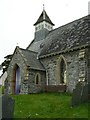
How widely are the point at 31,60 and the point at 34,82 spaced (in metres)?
3.16

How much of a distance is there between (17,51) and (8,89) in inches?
218

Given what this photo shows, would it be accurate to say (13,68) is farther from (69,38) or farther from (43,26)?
(43,26)

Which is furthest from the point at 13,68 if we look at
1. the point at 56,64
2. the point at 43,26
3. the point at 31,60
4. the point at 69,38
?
the point at 43,26

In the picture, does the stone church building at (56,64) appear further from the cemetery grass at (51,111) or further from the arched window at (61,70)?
the cemetery grass at (51,111)

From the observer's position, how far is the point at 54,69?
32.2 m

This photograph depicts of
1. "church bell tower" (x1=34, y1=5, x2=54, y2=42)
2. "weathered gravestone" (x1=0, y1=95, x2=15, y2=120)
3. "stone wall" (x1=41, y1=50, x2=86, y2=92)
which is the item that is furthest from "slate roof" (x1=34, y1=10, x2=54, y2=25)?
"weathered gravestone" (x1=0, y1=95, x2=15, y2=120)

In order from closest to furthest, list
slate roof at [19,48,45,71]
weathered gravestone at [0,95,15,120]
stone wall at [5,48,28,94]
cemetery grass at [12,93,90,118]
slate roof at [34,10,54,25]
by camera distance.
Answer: weathered gravestone at [0,95,15,120], cemetery grass at [12,93,90,118], stone wall at [5,48,28,94], slate roof at [19,48,45,71], slate roof at [34,10,54,25]

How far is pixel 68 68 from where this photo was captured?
99.2ft

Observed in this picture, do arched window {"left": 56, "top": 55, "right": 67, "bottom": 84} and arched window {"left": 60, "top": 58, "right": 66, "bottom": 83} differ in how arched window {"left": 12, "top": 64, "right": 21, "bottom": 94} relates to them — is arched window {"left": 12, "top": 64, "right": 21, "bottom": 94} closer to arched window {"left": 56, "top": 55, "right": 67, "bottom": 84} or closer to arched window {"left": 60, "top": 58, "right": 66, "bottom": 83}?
arched window {"left": 56, "top": 55, "right": 67, "bottom": 84}

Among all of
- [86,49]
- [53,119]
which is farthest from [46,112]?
[86,49]

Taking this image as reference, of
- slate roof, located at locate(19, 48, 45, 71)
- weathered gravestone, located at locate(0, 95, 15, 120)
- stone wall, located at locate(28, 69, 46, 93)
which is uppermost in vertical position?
slate roof, located at locate(19, 48, 45, 71)

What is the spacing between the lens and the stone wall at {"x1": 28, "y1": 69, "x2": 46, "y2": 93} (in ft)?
102

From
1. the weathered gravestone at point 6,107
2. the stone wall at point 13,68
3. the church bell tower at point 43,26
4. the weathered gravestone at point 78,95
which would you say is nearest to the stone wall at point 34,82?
the stone wall at point 13,68

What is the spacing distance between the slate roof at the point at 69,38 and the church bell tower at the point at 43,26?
3.12 metres
